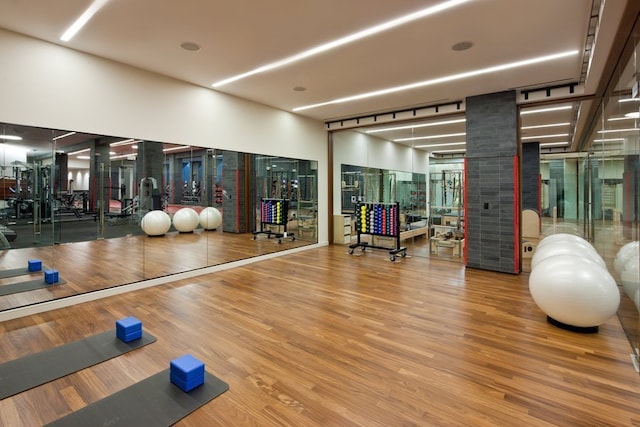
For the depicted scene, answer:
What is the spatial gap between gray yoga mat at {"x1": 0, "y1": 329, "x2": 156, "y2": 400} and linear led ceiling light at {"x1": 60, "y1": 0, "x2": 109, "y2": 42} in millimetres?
3238

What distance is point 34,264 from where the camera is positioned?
14.9 ft

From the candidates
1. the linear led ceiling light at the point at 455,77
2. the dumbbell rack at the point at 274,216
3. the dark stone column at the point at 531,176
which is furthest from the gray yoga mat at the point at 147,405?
the dark stone column at the point at 531,176

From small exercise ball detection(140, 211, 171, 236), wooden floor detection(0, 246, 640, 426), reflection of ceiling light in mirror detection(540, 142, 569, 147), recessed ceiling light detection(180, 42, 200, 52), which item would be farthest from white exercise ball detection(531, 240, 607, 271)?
reflection of ceiling light in mirror detection(540, 142, 569, 147)

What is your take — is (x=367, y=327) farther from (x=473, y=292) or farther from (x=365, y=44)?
(x=365, y=44)

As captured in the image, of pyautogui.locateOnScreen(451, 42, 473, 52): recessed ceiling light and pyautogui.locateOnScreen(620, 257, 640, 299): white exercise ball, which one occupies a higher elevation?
pyautogui.locateOnScreen(451, 42, 473, 52): recessed ceiling light

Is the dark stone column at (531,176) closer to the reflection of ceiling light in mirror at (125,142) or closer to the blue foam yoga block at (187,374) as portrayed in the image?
the reflection of ceiling light in mirror at (125,142)

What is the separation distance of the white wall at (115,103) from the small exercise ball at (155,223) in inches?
54.8

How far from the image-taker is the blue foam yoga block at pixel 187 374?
224cm

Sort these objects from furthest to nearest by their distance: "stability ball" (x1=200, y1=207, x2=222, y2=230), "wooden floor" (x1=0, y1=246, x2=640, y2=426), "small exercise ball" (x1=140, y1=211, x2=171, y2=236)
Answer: "stability ball" (x1=200, y1=207, x2=222, y2=230) → "small exercise ball" (x1=140, y1=211, x2=171, y2=236) → "wooden floor" (x1=0, y1=246, x2=640, y2=426)

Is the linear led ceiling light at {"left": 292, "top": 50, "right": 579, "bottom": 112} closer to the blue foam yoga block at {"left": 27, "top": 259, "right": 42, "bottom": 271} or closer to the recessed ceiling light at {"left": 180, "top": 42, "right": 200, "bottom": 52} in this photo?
the recessed ceiling light at {"left": 180, "top": 42, "right": 200, "bottom": 52}

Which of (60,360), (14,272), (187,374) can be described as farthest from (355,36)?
(14,272)

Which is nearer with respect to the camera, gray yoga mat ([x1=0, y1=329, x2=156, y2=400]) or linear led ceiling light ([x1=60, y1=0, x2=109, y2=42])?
gray yoga mat ([x1=0, y1=329, x2=156, y2=400])

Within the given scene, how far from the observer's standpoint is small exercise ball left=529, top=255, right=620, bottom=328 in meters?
2.98

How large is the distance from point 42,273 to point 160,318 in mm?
Answer: 2417
